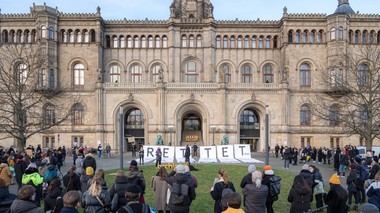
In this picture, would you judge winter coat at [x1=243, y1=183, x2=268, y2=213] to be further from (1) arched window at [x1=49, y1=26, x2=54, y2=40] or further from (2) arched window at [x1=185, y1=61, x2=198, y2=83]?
(1) arched window at [x1=49, y1=26, x2=54, y2=40]

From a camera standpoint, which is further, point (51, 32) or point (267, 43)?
point (267, 43)

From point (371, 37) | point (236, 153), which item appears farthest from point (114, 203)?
point (371, 37)

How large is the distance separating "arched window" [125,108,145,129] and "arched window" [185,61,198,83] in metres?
8.39

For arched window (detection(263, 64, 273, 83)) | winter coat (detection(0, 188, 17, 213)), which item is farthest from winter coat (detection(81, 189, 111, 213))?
arched window (detection(263, 64, 273, 83))

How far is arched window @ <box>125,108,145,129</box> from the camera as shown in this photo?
48562 mm

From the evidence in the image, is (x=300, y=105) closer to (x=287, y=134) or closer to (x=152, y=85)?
(x=287, y=134)

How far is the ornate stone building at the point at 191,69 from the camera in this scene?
147ft

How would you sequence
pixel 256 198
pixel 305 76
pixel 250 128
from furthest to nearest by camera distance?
1. pixel 305 76
2. pixel 250 128
3. pixel 256 198

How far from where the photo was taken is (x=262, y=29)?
5094cm

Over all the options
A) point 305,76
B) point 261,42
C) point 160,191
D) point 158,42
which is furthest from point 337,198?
point 261,42

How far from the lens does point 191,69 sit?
50781mm

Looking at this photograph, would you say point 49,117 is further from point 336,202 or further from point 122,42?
point 336,202

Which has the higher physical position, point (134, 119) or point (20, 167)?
point (134, 119)

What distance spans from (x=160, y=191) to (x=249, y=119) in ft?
129
